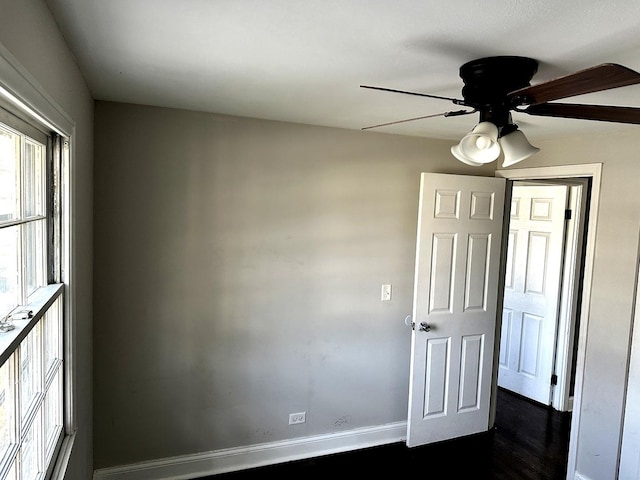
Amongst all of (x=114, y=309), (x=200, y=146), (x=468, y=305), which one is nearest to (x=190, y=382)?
(x=114, y=309)

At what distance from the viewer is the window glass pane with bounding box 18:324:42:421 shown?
1.19 m

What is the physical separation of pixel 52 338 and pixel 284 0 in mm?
1365

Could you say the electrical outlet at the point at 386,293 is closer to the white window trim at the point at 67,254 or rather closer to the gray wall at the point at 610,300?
the gray wall at the point at 610,300

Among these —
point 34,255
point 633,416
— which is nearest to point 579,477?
point 633,416

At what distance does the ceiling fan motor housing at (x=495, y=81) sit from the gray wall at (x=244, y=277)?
141cm

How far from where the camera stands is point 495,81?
1.43 metres

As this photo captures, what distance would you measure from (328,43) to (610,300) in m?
2.20

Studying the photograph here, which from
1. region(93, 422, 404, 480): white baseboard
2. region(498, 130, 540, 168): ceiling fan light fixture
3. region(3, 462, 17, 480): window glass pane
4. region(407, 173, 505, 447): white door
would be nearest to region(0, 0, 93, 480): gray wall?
region(93, 422, 404, 480): white baseboard

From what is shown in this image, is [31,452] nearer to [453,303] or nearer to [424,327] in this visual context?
[424,327]

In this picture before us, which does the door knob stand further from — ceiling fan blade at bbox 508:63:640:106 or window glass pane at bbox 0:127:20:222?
window glass pane at bbox 0:127:20:222

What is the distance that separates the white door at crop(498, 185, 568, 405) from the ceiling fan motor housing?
2.58m

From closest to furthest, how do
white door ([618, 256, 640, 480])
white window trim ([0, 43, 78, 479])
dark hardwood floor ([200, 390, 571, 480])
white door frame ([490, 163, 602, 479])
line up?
1. white window trim ([0, 43, 78, 479])
2. white door ([618, 256, 640, 480])
3. white door frame ([490, 163, 602, 479])
4. dark hardwood floor ([200, 390, 571, 480])

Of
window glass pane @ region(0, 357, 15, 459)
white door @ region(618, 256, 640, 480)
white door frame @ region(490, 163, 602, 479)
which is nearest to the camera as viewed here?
window glass pane @ region(0, 357, 15, 459)

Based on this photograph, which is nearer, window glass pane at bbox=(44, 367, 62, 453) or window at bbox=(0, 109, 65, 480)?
window at bbox=(0, 109, 65, 480)
